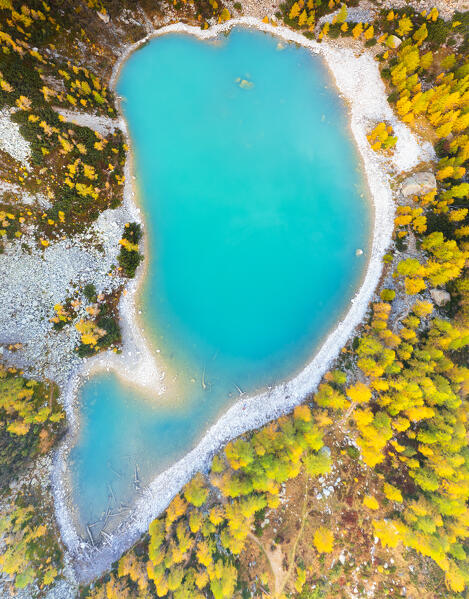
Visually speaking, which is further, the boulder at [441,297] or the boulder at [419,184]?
the boulder at [419,184]

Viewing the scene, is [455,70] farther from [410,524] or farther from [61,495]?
[61,495]

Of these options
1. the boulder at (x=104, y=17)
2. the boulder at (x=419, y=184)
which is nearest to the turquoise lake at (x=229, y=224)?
the boulder at (x=104, y=17)

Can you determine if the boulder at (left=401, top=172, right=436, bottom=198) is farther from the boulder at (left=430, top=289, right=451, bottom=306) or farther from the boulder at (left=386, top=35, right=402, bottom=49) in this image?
the boulder at (left=386, top=35, right=402, bottom=49)

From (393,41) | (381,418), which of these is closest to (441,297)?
(381,418)

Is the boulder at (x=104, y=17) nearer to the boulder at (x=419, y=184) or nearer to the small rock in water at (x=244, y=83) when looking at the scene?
the small rock in water at (x=244, y=83)

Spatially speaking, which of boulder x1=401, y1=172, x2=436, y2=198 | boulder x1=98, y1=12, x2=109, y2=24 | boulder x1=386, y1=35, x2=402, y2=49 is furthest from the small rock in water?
boulder x1=401, y1=172, x2=436, y2=198

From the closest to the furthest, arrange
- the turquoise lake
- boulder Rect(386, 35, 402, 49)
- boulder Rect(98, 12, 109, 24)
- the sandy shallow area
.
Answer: the sandy shallow area, boulder Rect(98, 12, 109, 24), boulder Rect(386, 35, 402, 49), the turquoise lake
